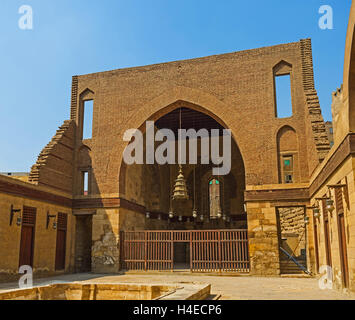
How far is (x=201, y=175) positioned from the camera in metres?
22.8

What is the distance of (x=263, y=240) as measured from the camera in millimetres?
13711

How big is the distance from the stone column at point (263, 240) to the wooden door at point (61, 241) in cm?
732

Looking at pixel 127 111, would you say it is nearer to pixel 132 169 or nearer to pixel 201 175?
pixel 132 169

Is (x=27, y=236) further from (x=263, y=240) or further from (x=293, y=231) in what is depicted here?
(x=293, y=231)

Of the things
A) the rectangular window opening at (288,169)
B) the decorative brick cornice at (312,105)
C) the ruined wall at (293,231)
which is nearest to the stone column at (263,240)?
the rectangular window opening at (288,169)

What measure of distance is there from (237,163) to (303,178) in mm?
7973

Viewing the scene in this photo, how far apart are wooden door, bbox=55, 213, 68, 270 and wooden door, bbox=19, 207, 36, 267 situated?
1732 millimetres

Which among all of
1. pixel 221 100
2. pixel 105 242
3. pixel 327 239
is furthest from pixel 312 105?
pixel 105 242

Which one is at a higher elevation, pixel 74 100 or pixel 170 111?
pixel 74 100

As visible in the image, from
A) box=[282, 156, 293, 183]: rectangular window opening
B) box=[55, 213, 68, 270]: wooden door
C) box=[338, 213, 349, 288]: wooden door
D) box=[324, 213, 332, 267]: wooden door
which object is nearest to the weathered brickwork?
box=[282, 156, 293, 183]: rectangular window opening

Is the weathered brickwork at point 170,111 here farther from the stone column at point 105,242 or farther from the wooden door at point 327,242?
the wooden door at point 327,242

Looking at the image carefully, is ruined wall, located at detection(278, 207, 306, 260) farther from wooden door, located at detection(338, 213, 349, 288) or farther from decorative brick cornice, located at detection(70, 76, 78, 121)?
decorative brick cornice, located at detection(70, 76, 78, 121)

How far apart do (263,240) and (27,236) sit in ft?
26.7
